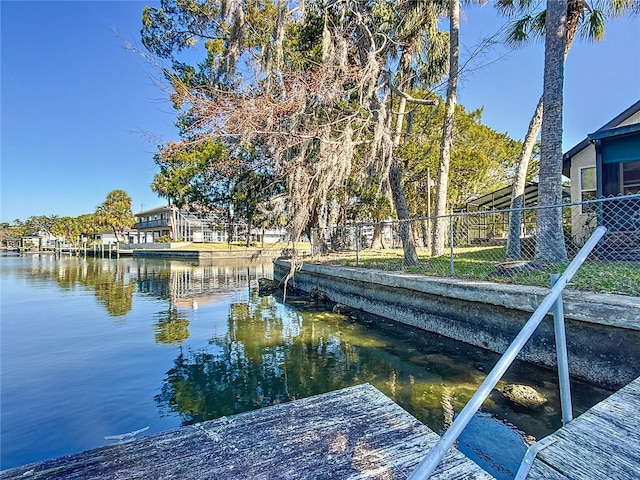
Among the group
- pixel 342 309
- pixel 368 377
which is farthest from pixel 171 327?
pixel 368 377

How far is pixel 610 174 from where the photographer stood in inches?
340

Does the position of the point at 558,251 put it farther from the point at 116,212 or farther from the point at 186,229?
the point at 116,212

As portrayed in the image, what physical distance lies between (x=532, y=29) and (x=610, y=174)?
473 cm

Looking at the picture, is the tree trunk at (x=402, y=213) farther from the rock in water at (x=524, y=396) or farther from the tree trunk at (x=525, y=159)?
the rock in water at (x=524, y=396)

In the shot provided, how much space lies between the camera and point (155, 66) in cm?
638

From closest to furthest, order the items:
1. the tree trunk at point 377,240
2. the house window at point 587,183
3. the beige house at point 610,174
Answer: the beige house at point 610,174 < the house window at point 587,183 < the tree trunk at point 377,240

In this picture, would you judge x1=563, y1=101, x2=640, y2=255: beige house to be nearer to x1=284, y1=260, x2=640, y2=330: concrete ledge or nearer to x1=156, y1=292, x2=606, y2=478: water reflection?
x1=284, y1=260, x2=640, y2=330: concrete ledge

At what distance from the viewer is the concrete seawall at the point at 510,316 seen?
3277 mm

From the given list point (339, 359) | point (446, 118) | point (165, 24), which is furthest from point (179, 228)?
point (339, 359)

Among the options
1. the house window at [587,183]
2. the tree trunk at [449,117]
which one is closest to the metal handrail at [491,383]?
the tree trunk at [449,117]

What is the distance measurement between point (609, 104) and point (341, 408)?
16416 millimetres

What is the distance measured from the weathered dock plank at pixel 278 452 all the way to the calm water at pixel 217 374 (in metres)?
0.76

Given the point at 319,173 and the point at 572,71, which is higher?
the point at 572,71

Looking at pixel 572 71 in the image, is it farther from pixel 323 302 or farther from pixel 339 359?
pixel 339 359
